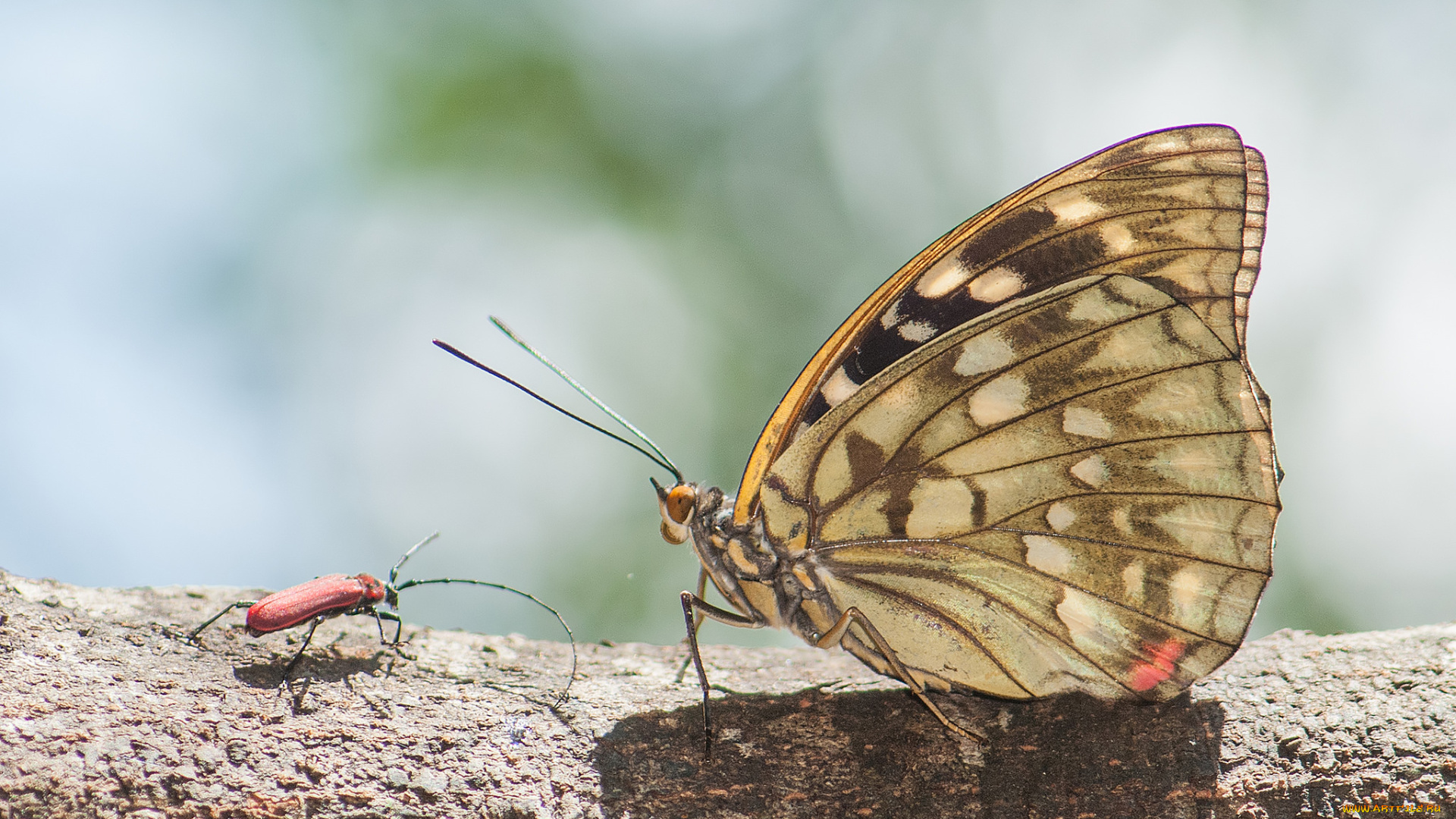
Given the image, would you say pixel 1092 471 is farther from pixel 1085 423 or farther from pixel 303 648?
pixel 303 648

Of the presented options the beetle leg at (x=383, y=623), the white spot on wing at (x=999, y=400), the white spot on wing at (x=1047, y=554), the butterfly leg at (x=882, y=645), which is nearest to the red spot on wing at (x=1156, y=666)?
the white spot on wing at (x=1047, y=554)

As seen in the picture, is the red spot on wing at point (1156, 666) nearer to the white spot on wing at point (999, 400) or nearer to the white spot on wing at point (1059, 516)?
the white spot on wing at point (1059, 516)

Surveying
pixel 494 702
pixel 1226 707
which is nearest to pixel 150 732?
pixel 494 702

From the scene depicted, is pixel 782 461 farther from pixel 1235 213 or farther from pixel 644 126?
pixel 644 126

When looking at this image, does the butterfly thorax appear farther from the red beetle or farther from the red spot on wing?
the red spot on wing

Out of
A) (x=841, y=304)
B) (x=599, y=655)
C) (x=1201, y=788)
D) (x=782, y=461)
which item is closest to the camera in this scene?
(x=1201, y=788)

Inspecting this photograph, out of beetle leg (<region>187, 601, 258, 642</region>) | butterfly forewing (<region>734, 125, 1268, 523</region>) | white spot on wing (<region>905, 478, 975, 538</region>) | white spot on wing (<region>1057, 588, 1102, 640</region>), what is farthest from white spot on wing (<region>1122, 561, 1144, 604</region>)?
beetle leg (<region>187, 601, 258, 642</region>)
